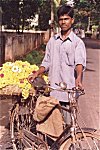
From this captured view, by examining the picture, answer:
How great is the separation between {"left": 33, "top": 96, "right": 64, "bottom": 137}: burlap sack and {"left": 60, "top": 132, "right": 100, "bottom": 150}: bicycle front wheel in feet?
1.12

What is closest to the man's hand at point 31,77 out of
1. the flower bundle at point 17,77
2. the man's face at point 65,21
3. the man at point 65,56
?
the man at point 65,56

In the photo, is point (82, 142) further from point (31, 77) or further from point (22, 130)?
point (22, 130)

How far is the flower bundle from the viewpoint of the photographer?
4676 millimetres

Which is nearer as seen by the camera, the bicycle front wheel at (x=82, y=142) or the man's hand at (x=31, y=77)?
the bicycle front wheel at (x=82, y=142)

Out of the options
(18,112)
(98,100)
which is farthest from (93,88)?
(18,112)

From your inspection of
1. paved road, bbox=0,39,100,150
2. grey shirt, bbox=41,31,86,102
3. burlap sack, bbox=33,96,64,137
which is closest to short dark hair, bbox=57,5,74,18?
grey shirt, bbox=41,31,86,102

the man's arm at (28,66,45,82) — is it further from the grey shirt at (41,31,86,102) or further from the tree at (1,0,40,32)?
the tree at (1,0,40,32)

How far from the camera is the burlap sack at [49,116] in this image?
4.23 metres

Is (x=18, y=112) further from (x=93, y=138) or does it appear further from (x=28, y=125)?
(x=93, y=138)

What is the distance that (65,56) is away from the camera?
173 inches

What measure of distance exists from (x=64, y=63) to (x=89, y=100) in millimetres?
5030

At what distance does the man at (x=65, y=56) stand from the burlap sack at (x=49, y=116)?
0.22 meters

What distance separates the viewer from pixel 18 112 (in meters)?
4.91

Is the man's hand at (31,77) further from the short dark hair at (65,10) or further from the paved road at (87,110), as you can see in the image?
the paved road at (87,110)
